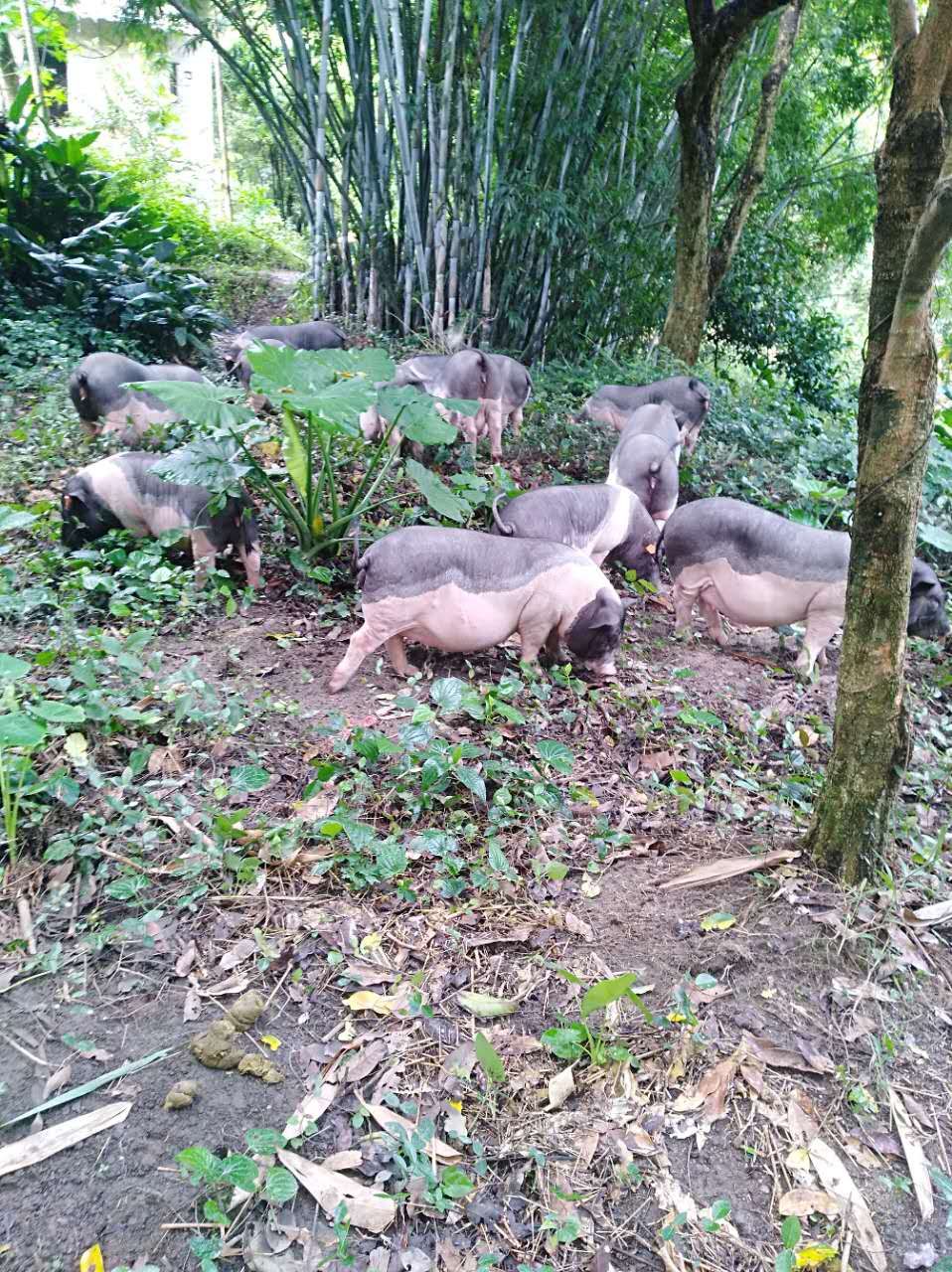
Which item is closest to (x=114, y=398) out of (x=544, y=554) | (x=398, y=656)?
(x=398, y=656)

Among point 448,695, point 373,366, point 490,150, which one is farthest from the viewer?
point 490,150

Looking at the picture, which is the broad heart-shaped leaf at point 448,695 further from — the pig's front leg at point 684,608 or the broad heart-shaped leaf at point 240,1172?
the pig's front leg at point 684,608

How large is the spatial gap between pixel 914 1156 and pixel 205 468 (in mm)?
3706

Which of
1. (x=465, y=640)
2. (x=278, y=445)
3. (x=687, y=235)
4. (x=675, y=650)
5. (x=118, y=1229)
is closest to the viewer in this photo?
(x=118, y=1229)

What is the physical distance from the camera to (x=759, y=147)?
27.5 feet

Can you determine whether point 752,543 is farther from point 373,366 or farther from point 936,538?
point 373,366

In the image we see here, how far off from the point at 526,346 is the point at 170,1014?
7.75 meters

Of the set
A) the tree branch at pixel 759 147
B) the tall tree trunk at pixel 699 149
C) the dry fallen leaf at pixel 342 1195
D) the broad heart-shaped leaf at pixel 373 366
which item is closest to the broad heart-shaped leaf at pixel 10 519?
the broad heart-shaped leaf at pixel 373 366

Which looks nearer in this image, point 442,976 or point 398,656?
point 442,976

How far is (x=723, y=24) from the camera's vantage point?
22.1ft

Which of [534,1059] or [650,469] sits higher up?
[650,469]

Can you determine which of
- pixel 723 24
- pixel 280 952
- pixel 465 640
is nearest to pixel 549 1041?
pixel 280 952

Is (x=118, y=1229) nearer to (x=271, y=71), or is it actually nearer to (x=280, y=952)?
(x=280, y=952)

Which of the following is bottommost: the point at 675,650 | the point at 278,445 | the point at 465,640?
the point at 675,650
